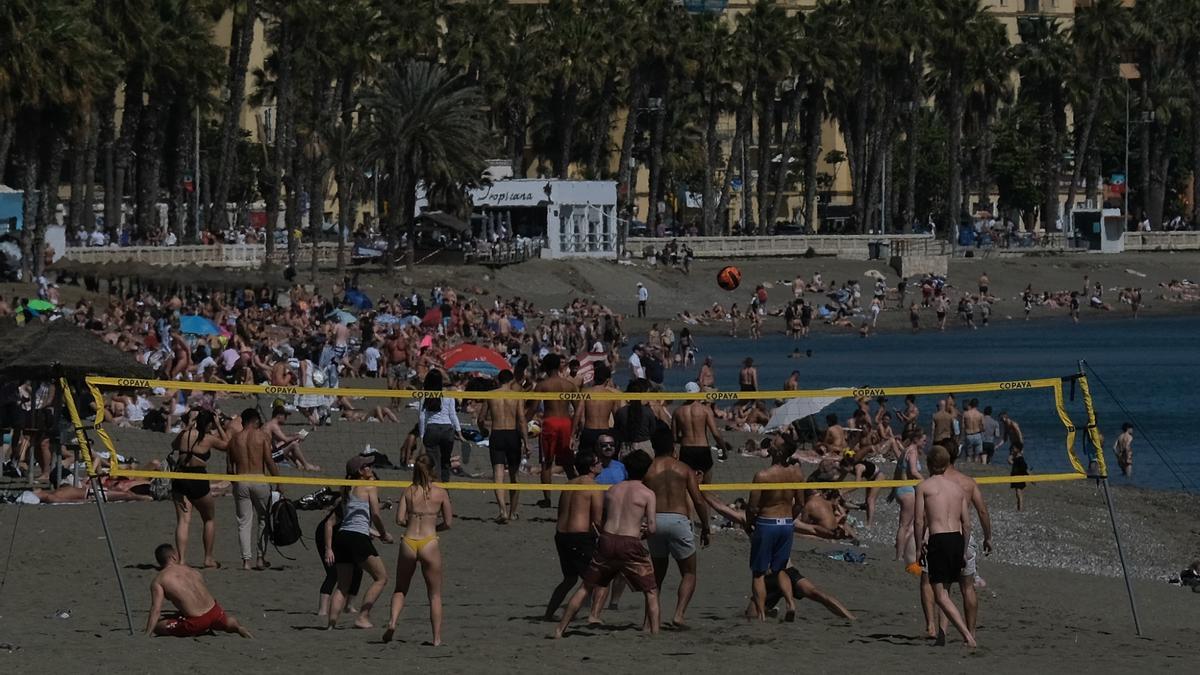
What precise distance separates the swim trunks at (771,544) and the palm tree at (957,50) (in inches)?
2500

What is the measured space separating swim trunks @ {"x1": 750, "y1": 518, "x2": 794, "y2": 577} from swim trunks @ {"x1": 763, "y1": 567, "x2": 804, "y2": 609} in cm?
12

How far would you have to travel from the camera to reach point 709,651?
503 inches

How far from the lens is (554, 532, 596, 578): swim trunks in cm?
1337

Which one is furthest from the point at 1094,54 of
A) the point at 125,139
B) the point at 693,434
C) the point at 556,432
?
the point at 693,434

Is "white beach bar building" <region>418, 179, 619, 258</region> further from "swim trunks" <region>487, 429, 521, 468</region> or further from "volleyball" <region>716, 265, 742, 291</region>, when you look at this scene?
"swim trunks" <region>487, 429, 521, 468</region>

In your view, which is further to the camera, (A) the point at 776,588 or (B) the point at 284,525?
(B) the point at 284,525

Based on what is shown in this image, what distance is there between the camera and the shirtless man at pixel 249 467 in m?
15.3

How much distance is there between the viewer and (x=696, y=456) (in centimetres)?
1639

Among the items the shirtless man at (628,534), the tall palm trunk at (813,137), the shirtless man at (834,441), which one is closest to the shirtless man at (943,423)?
the shirtless man at (834,441)

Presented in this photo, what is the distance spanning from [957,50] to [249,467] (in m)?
63.9

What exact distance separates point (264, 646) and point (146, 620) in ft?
4.44

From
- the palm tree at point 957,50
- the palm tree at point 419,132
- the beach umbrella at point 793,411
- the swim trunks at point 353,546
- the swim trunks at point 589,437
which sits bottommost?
the beach umbrella at point 793,411

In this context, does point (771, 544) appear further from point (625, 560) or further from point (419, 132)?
point (419, 132)

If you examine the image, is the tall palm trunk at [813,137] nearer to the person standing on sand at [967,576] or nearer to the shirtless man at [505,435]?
the shirtless man at [505,435]
